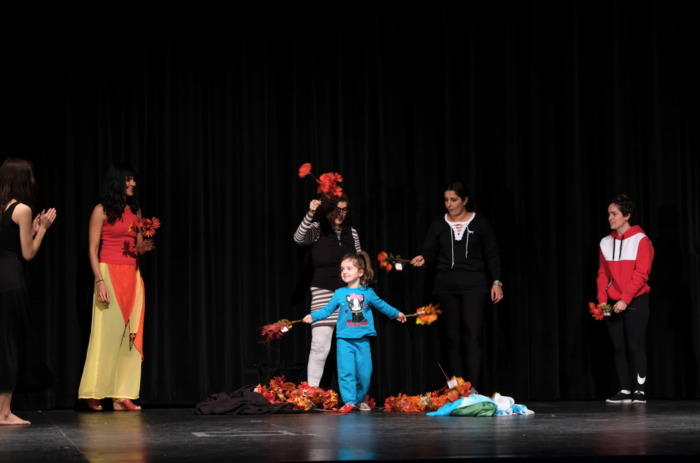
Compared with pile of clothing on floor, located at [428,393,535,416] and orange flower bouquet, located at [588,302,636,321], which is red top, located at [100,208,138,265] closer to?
pile of clothing on floor, located at [428,393,535,416]

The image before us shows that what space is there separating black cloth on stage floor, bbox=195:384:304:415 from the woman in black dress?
1065 millimetres

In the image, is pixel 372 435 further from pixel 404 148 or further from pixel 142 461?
pixel 404 148

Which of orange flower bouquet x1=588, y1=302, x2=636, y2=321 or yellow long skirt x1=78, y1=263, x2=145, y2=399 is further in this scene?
orange flower bouquet x1=588, y1=302, x2=636, y2=321

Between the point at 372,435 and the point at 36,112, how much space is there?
365 cm

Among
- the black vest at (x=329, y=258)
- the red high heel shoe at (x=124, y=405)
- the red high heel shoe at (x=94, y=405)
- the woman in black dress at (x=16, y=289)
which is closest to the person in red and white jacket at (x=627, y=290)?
the black vest at (x=329, y=258)

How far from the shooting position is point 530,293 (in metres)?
6.54

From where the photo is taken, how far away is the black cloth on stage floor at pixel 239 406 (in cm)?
532

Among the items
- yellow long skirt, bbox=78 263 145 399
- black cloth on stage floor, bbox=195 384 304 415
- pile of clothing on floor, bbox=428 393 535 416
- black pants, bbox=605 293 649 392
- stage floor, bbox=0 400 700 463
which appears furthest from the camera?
black pants, bbox=605 293 649 392

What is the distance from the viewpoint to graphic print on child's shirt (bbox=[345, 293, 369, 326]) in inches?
222

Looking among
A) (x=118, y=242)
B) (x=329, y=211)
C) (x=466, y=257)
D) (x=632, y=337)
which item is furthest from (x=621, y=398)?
(x=118, y=242)

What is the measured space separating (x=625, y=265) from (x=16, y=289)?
14.0ft

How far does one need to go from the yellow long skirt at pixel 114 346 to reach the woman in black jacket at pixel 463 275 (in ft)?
6.83

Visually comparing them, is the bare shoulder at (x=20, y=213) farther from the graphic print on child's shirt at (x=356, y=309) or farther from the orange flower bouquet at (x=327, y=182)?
the graphic print on child's shirt at (x=356, y=309)

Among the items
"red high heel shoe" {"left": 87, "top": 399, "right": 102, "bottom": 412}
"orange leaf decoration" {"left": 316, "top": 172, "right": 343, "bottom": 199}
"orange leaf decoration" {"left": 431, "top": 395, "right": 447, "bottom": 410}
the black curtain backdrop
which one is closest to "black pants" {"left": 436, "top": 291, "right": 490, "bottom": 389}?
the black curtain backdrop
